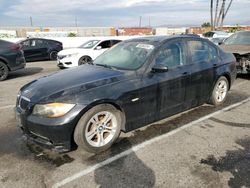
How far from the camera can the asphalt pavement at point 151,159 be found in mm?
3008

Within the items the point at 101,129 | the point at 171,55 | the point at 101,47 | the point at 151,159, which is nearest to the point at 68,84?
the point at 101,129

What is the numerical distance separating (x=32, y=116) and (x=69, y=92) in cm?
57

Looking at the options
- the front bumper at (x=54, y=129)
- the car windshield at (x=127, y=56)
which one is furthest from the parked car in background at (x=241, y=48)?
the front bumper at (x=54, y=129)

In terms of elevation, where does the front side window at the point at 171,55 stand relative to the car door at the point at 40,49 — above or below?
above

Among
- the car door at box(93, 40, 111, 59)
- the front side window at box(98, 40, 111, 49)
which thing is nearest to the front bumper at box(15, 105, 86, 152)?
the car door at box(93, 40, 111, 59)

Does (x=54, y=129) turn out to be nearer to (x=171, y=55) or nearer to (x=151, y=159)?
(x=151, y=159)

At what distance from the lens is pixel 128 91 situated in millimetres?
3758

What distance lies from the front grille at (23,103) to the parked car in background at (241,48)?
6.57m

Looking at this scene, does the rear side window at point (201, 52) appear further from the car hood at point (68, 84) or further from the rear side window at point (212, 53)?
the car hood at point (68, 84)

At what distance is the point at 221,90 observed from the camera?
5613 millimetres

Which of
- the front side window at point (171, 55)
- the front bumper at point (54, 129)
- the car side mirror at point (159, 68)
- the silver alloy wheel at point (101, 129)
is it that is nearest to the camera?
the front bumper at point (54, 129)

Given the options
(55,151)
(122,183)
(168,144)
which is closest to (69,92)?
(55,151)

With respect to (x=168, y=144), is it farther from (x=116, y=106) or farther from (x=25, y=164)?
(x=25, y=164)

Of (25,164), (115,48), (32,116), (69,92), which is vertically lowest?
(25,164)
